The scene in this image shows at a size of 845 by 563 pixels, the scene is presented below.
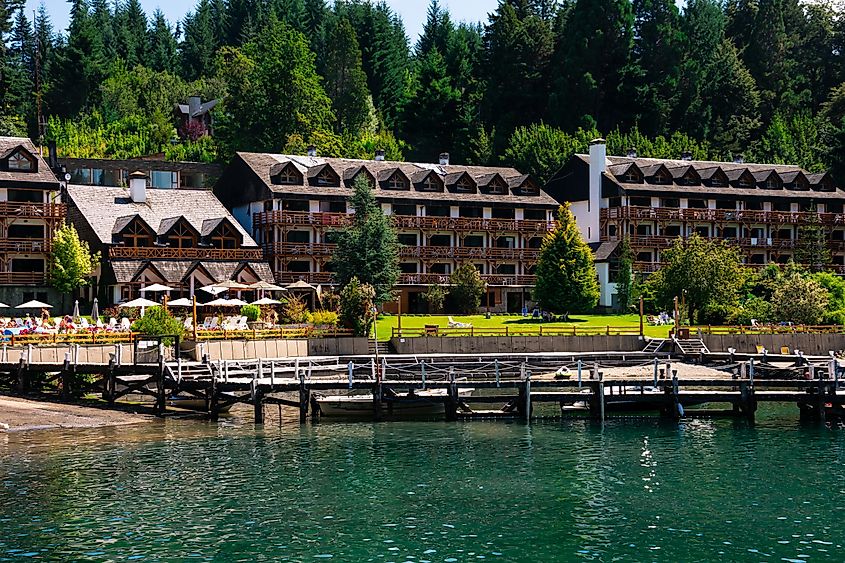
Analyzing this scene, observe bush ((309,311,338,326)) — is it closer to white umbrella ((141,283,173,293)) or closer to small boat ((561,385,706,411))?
white umbrella ((141,283,173,293))

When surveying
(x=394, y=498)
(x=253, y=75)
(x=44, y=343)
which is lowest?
(x=394, y=498)

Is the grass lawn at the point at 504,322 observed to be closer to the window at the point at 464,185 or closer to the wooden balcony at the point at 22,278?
the window at the point at 464,185

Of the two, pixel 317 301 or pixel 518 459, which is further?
pixel 317 301

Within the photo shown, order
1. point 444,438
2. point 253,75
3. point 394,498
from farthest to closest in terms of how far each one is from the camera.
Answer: point 253,75 → point 444,438 → point 394,498

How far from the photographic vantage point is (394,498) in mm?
33438

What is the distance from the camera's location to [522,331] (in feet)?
244

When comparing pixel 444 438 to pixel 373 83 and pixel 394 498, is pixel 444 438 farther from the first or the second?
pixel 373 83

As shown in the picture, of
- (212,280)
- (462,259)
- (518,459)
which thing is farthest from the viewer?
(462,259)

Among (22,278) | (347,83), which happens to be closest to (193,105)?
(347,83)

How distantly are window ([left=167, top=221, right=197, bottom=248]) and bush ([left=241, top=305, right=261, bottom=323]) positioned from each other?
11435mm

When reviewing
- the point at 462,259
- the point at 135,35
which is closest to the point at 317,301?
the point at 462,259

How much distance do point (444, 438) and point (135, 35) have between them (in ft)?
469

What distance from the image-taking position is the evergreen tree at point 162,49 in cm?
16888

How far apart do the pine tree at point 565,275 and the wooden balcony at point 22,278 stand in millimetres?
34172
